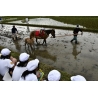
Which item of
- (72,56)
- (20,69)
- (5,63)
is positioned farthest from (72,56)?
(20,69)

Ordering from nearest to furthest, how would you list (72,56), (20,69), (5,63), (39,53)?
(20,69) < (5,63) < (72,56) < (39,53)

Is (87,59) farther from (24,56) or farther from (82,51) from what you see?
(24,56)

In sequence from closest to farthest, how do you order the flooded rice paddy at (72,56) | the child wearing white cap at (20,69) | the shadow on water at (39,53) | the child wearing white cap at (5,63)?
the child wearing white cap at (20,69), the child wearing white cap at (5,63), the flooded rice paddy at (72,56), the shadow on water at (39,53)

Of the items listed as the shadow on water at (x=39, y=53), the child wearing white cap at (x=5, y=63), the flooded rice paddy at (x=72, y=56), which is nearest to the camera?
the child wearing white cap at (x=5, y=63)

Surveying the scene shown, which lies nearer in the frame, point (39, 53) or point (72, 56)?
point (72, 56)

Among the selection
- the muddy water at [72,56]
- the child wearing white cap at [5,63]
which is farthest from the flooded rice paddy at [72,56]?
the child wearing white cap at [5,63]

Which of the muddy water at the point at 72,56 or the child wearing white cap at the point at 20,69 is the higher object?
the child wearing white cap at the point at 20,69

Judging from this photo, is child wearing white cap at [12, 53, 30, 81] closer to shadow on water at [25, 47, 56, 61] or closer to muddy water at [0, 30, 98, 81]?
muddy water at [0, 30, 98, 81]

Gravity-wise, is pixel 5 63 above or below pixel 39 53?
above

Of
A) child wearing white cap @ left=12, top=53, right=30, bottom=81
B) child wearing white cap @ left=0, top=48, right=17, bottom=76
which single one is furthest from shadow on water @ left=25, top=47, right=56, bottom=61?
child wearing white cap @ left=12, top=53, right=30, bottom=81

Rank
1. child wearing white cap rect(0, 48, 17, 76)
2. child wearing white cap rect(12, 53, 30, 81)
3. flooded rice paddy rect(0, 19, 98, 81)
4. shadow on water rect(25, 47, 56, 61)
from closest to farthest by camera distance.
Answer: child wearing white cap rect(12, 53, 30, 81) → child wearing white cap rect(0, 48, 17, 76) → flooded rice paddy rect(0, 19, 98, 81) → shadow on water rect(25, 47, 56, 61)

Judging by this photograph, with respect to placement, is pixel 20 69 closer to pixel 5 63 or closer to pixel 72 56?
pixel 5 63

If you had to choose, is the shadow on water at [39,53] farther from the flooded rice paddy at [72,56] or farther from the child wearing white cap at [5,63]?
the child wearing white cap at [5,63]

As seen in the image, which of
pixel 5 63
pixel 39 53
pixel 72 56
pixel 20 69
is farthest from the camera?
pixel 39 53
